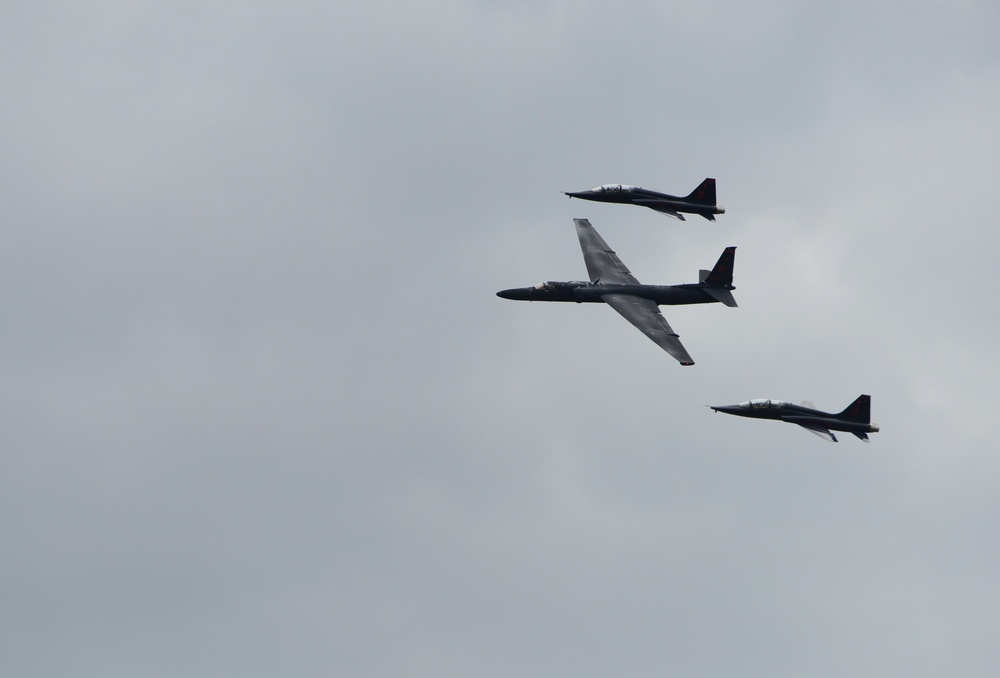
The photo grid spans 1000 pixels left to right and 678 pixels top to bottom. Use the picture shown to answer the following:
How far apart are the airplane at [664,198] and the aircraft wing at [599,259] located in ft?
12.1

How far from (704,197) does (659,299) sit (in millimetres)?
15257

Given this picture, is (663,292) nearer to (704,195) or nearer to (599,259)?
(599,259)

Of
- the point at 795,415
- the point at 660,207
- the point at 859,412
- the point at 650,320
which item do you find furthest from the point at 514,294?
the point at 859,412

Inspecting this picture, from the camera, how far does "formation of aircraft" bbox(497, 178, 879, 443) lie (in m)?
128

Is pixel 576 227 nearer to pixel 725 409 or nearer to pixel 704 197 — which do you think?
pixel 704 197

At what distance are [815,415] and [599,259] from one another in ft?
95.6

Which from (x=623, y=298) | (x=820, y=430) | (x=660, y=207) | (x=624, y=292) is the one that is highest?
(x=660, y=207)

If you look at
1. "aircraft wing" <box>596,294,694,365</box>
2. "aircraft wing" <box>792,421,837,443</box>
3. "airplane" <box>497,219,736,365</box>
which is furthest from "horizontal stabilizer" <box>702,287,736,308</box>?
"aircraft wing" <box>792,421,837,443</box>

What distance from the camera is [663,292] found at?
137375 millimetres

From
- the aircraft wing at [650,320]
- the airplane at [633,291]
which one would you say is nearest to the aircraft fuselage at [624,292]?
the airplane at [633,291]

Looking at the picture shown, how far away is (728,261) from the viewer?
137875 mm

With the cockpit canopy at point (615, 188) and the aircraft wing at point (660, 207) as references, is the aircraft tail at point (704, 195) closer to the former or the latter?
the aircraft wing at point (660, 207)

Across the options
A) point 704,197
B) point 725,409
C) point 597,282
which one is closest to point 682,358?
point 725,409

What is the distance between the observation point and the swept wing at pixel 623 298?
129 m
